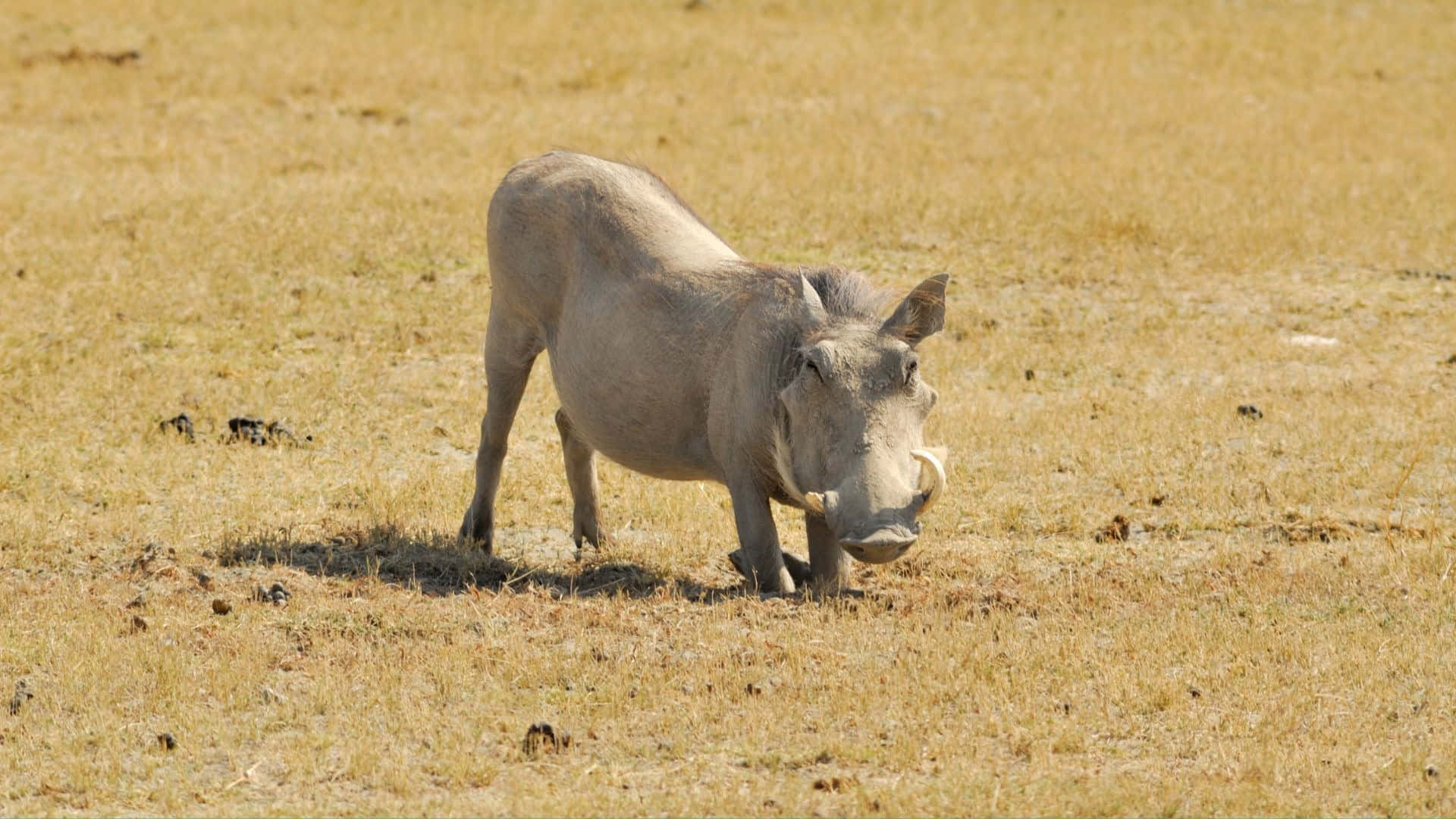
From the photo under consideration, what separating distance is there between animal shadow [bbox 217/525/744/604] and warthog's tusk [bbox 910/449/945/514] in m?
1.11

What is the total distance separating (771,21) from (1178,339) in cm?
1126

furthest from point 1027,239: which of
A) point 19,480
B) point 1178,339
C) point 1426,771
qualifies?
point 1426,771

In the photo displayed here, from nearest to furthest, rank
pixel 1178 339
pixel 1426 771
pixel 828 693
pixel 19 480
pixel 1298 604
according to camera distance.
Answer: pixel 1426 771, pixel 828 693, pixel 1298 604, pixel 19 480, pixel 1178 339

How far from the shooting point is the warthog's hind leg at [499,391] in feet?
28.1

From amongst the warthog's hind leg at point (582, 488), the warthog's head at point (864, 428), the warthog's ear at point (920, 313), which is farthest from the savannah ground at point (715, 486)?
the warthog's ear at point (920, 313)

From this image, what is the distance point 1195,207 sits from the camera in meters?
15.2

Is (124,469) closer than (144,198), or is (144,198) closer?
(124,469)

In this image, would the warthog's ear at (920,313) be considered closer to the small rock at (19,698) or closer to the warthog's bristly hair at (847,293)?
the warthog's bristly hair at (847,293)

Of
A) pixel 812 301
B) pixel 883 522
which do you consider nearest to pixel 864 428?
pixel 883 522

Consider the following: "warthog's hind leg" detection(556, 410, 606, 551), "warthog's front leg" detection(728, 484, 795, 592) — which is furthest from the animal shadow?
"warthog's hind leg" detection(556, 410, 606, 551)

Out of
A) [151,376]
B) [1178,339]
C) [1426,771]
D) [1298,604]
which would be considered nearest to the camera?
[1426,771]

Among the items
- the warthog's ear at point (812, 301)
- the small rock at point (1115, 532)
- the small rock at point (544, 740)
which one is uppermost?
the warthog's ear at point (812, 301)

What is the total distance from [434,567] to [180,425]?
8.99 feet

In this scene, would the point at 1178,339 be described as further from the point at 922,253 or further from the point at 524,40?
the point at 524,40
